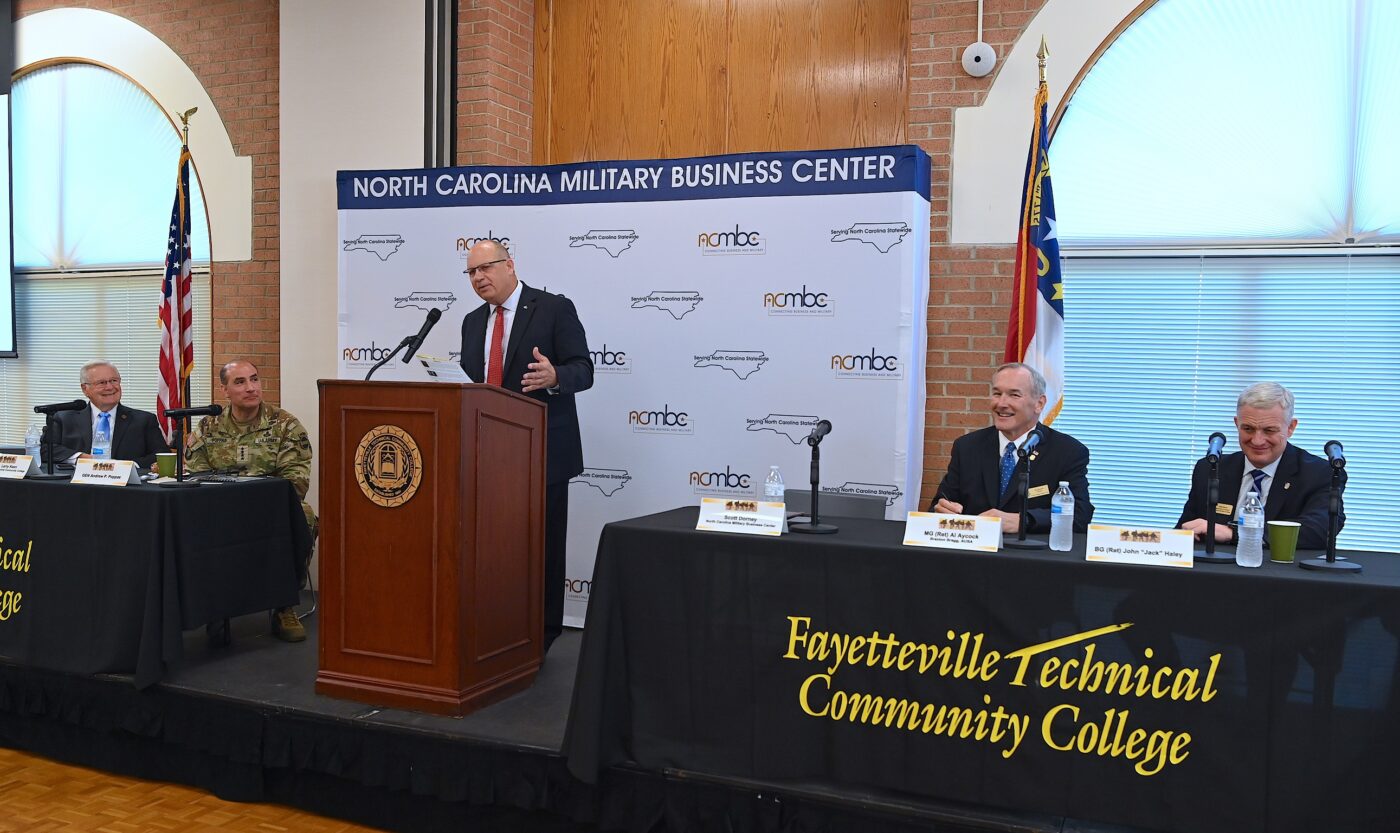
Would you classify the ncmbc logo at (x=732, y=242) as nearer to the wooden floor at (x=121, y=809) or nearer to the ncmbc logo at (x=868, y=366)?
the ncmbc logo at (x=868, y=366)

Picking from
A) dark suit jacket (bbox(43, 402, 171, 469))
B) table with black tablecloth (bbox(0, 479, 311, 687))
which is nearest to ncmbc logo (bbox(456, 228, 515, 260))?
table with black tablecloth (bbox(0, 479, 311, 687))

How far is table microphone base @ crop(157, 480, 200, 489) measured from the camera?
153 inches

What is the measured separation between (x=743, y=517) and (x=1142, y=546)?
0.99 m

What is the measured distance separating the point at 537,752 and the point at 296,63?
171 inches

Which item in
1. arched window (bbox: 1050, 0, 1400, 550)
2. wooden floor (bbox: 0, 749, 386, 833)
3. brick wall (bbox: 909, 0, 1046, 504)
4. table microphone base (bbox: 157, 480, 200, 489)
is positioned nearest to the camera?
wooden floor (bbox: 0, 749, 386, 833)

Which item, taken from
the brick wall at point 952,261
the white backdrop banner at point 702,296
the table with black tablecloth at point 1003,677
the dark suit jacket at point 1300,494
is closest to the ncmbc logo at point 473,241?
the white backdrop banner at point 702,296

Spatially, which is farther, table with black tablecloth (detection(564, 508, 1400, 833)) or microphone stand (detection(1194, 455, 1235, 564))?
microphone stand (detection(1194, 455, 1235, 564))

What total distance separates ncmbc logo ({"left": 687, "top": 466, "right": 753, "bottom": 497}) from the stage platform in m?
0.98

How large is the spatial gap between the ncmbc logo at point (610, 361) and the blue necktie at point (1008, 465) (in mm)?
2025

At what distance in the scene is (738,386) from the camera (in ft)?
15.4

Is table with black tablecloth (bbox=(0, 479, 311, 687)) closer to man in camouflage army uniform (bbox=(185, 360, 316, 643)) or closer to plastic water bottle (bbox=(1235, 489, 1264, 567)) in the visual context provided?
man in camouflage army uniform (bbox=(185, 360, 316, 643))

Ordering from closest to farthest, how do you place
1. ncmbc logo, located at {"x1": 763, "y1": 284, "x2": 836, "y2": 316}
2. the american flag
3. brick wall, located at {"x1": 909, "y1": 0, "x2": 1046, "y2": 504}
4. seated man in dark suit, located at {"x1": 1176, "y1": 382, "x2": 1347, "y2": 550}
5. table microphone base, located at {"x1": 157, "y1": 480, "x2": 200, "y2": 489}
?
seated man in dark suit, located at {"x1": 1176, "y1": 382, "x2": 1347, "y2": 550} → table microphone base, located at {"x1": 157, "y1": 480, "x2": 200, "y2": 489} → ncmbc logo, located at {"x1": 763, "y1": 284, "x2": 836, "y2": 316} → brick wall, located at {"x1": 909, "y1": 0, "x2": 1046, "y2": 504} → the american flag

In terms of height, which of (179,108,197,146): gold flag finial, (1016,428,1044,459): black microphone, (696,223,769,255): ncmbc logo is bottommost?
(1016,428,1044,459): black microphone

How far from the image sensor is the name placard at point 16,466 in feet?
13.5
